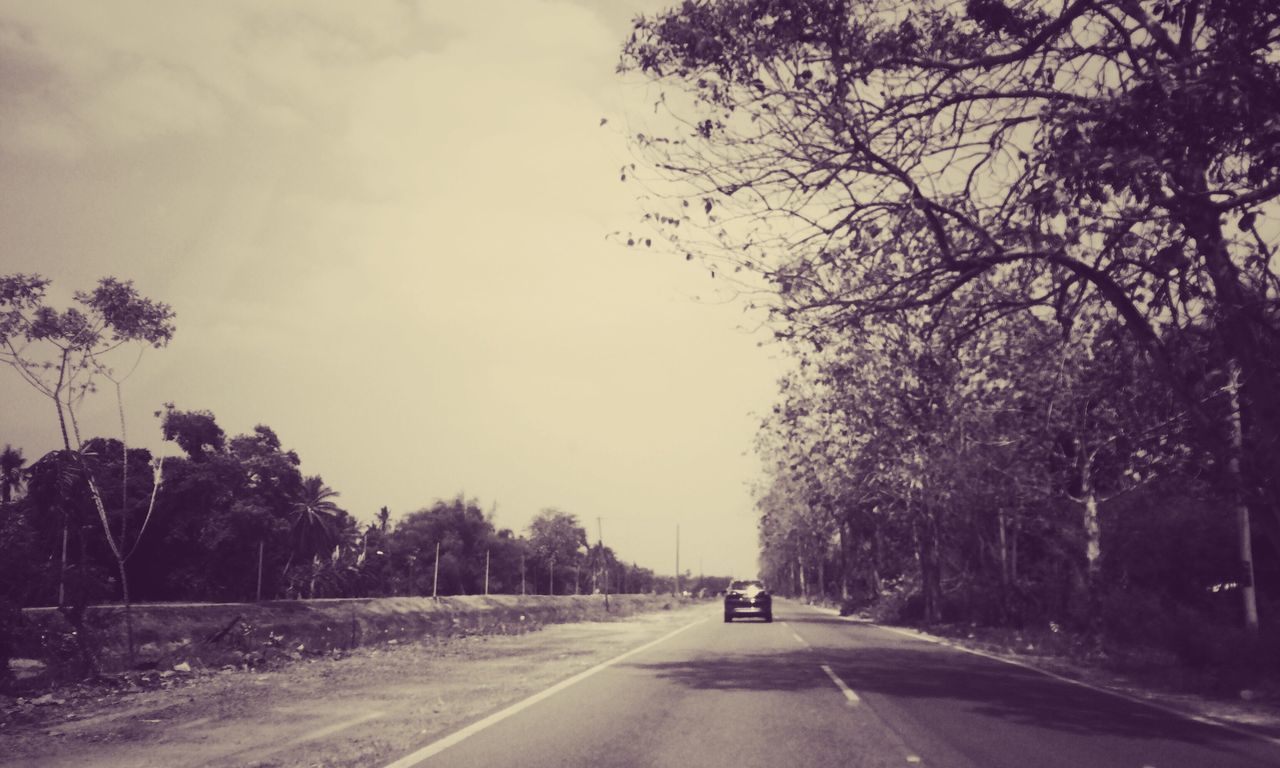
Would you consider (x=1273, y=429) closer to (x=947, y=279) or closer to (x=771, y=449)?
(x=947, y=279)

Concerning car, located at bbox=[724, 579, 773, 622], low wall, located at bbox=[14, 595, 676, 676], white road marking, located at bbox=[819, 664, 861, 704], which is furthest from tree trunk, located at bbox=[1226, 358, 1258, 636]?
car, located at bbox=[724, 579, 773, 622]

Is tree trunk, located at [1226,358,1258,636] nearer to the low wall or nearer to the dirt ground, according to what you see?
the dirt ground

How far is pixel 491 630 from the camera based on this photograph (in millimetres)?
34031

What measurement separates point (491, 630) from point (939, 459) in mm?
17579

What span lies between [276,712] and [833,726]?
7.12 meters

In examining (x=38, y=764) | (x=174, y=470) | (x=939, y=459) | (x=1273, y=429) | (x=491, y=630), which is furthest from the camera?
(x=174, y=470)

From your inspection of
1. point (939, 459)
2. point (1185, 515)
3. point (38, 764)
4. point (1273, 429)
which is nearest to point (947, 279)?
point (1273, 429)

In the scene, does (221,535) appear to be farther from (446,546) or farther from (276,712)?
(276,712)

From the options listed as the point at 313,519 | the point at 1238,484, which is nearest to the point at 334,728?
the point at 1238,484

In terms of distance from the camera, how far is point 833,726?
348 inches

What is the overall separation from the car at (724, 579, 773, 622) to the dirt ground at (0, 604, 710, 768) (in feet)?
54.7

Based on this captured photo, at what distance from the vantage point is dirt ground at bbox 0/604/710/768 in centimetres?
840

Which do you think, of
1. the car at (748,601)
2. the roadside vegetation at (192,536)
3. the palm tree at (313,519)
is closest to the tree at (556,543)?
the roadside vegetation at (192,536)

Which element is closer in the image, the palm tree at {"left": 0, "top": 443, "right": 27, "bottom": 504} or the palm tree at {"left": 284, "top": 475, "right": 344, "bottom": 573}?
the palm tree at {"left": 0, "top": 443, "right": 27, "bottom": 504}
